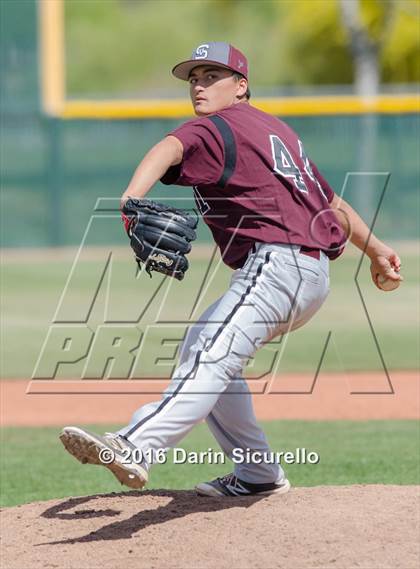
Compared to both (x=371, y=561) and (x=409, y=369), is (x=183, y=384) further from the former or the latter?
(x=409, y=369)

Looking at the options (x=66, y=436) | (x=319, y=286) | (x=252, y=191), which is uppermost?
(x=252, y=191)

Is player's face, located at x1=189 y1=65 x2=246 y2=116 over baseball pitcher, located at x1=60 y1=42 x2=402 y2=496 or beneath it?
over

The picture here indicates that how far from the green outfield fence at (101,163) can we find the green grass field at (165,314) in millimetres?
1053

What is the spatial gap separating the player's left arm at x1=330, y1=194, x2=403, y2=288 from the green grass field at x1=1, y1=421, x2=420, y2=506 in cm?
146

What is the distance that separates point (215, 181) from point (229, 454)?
1.26 m

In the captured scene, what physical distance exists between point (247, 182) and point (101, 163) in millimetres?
14958

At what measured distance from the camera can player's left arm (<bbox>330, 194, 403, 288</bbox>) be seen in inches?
187

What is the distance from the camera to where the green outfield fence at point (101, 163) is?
18562 millimetres

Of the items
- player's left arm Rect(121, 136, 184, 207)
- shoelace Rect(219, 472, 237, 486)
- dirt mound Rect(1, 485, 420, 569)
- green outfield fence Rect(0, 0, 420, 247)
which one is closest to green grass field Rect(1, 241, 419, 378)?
green outfield fence Rect(0, 0, 420, 247)

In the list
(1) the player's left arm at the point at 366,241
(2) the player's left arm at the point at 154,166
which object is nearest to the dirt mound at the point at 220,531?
(1) the player's left arm at the point at 366,241

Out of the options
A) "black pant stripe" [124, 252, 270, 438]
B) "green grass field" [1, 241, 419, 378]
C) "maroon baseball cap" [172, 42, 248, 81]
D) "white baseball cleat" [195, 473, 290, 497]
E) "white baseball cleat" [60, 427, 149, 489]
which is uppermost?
"maroon baseball cap" [172, 42, 248, 81]

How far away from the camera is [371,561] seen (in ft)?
12.9

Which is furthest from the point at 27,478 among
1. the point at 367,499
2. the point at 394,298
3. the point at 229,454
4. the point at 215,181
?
the point at 394,298

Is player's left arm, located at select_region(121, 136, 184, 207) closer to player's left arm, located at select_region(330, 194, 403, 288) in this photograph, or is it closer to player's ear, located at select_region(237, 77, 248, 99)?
player's ear, located at select_region(237, 77, 248, 99)
